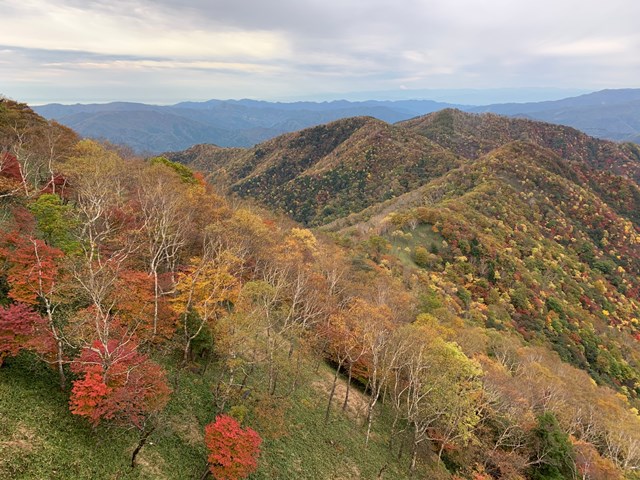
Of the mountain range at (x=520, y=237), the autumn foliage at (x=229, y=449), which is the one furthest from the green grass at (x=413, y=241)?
the autumn foliage at (x=229, y=449)

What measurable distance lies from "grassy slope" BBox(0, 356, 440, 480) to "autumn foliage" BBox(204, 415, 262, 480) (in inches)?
126

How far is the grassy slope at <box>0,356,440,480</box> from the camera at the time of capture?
18875 millimetres

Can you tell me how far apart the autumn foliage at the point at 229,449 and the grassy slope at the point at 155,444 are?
3208 mm

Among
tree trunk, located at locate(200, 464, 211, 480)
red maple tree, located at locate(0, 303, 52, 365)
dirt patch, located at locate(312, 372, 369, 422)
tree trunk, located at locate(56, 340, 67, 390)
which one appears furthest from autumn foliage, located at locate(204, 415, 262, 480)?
dirt patch, located at locate(312, 372, 369, 422)

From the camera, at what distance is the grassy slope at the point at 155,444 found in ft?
61.9

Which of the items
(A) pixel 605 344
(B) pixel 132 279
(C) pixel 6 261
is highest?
(C) pixel 6 261

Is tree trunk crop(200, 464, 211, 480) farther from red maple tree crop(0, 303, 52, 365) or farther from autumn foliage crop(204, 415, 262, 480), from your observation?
red maple tree crop(0, 303, 52, 365)

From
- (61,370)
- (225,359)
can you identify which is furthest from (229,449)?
(61,370)

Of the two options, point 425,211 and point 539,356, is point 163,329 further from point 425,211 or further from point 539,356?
point 425,211

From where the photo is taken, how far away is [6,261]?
83.5ft

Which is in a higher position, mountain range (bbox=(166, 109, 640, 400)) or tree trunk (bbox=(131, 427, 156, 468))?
tree trunk (bbox=(131, 427, 156, 468))

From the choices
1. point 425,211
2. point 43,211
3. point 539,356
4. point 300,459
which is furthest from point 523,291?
point 43,211

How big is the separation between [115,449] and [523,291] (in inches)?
3863

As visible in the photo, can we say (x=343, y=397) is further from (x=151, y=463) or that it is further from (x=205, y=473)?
(x=151, y=463)
